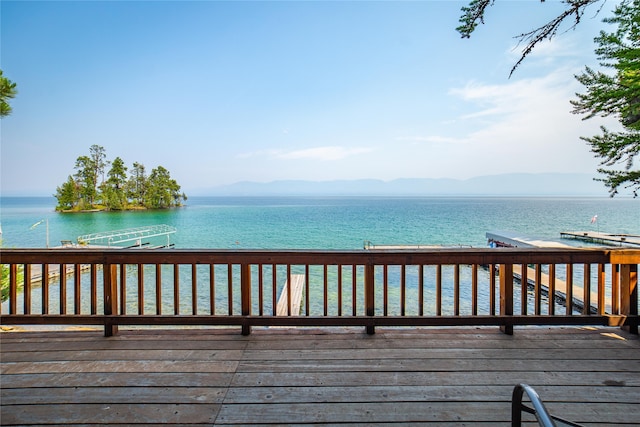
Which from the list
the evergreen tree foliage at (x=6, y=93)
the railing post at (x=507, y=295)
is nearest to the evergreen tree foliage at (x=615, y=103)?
the railing post at (x=507, y=295)

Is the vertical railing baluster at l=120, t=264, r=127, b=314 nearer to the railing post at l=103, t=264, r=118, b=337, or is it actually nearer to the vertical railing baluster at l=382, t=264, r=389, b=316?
the railing post at l=103, t=264, r=118, b=337

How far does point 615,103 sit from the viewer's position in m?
4.51

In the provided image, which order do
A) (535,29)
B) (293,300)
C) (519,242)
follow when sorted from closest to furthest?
(535,29) < (293,300) < (519,242)

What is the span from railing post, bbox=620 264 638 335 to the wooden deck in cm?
16

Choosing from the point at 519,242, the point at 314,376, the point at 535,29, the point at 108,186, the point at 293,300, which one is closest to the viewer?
the point at 314,376

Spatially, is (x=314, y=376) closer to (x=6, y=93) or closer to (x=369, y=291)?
(x=369, y=291)

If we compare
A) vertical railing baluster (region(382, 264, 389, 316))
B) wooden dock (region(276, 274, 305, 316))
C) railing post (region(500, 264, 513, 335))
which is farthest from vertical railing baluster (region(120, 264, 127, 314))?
wooden dock (region(276, 274, 305, 316))

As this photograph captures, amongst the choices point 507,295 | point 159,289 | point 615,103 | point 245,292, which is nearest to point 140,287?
point 159,289

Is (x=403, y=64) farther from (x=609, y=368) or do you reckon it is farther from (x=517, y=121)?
(x=609, y=368)

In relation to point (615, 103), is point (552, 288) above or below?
below

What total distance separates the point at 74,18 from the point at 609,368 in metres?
11.2

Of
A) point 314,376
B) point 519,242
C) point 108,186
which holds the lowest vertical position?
point 519,242

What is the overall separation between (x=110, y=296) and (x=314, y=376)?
2.15 meters

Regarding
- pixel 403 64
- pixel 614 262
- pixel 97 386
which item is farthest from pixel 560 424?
pixel 403 64
